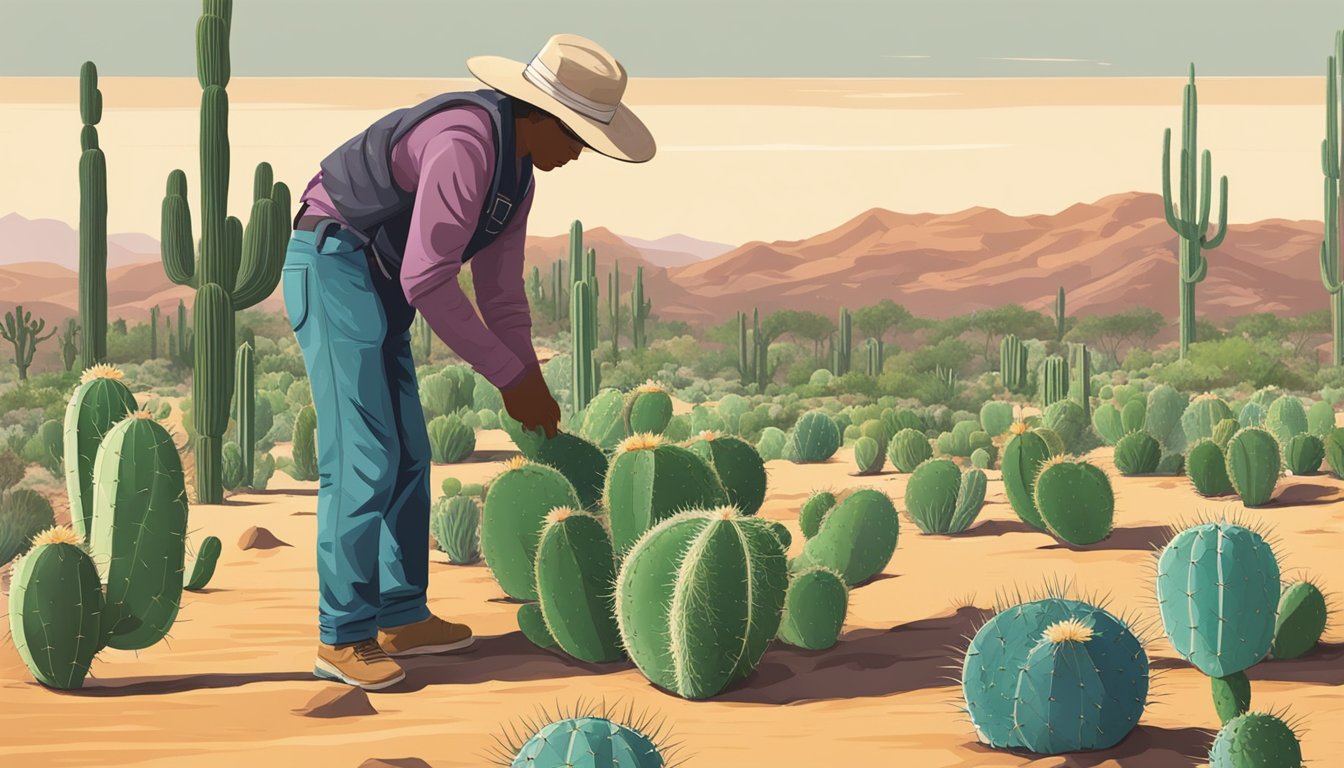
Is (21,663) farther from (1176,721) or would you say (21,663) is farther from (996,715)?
(1176,721)

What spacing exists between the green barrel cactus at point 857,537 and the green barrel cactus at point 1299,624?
177cm

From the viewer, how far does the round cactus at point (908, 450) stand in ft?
37.5

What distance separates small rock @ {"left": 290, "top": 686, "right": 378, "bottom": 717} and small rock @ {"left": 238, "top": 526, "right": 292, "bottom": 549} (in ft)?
11.3

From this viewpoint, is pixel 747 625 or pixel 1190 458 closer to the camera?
pixel 747 625

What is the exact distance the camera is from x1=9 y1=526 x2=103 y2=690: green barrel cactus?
17.9 feet

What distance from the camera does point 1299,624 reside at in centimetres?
564

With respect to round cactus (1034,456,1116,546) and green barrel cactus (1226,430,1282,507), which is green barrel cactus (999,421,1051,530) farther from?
green barrel cactus (1226,430,1282,507)

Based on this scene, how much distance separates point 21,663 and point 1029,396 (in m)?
15.5

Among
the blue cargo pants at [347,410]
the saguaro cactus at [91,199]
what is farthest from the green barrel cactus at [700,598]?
the saguaro cactus at [91,199]

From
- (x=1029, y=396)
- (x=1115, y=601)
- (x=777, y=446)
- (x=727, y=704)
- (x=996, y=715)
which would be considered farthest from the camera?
(x=1029, y=396)

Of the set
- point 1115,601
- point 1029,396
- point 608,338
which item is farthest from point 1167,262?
point 1115,601

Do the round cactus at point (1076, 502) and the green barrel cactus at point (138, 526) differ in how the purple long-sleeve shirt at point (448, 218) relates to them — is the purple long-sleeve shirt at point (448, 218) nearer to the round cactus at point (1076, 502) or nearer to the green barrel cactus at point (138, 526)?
the green barrel cactus at point (138, 526)

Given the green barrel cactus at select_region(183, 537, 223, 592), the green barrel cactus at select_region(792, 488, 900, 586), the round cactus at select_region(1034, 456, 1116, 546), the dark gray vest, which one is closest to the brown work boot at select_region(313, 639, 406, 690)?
the dark gray vest

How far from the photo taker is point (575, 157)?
5.55m
